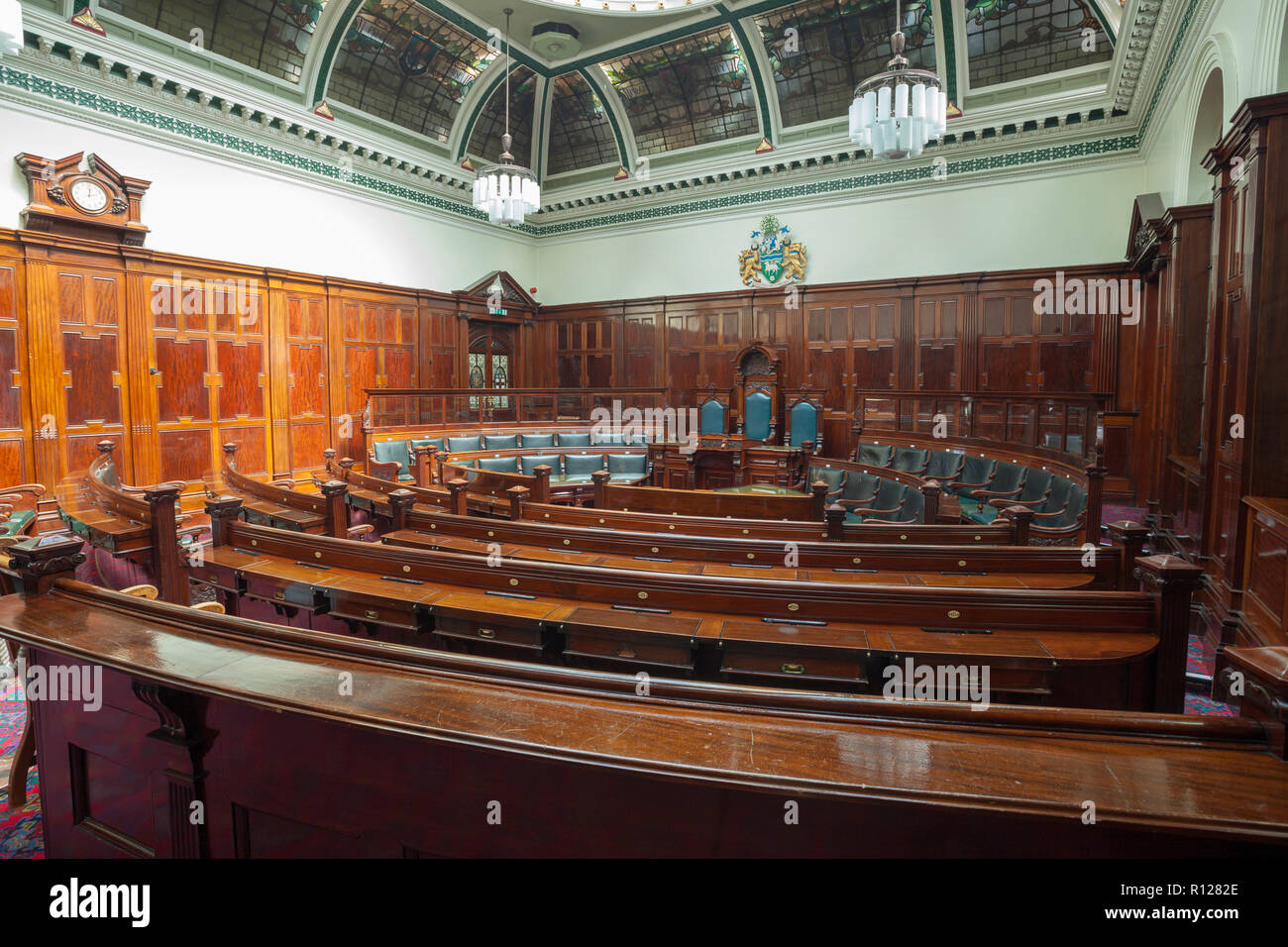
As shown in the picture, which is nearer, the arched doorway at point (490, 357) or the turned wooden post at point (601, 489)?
the turned wooden post at point (601, 489)

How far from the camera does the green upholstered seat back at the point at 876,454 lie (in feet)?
31.4

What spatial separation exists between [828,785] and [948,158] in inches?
544

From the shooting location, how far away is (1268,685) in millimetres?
1207

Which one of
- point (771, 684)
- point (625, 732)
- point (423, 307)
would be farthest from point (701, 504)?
point (423, 307)

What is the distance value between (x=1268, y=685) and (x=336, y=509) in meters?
5.71

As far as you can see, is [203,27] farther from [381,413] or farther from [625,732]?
[625,732]

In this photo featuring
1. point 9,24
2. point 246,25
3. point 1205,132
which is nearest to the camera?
point 9,24

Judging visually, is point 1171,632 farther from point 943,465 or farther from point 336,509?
point 943,465

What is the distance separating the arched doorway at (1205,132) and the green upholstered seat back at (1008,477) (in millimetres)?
3466

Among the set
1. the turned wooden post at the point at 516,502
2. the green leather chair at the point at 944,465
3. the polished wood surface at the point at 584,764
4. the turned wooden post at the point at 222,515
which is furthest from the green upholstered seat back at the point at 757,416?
the polished wood surface at the point at 584,764

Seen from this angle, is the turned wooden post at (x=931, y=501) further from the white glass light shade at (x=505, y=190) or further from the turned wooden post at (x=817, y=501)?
the white glass light shade at (x=505, y=190)

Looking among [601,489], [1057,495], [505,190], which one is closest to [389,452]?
[505,190]

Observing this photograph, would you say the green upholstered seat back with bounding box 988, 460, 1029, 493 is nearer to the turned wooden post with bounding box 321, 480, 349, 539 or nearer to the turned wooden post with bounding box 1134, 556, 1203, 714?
the turned wooden post with bounding box 1134, 556, 1203, 714

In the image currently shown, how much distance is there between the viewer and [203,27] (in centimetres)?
1012
